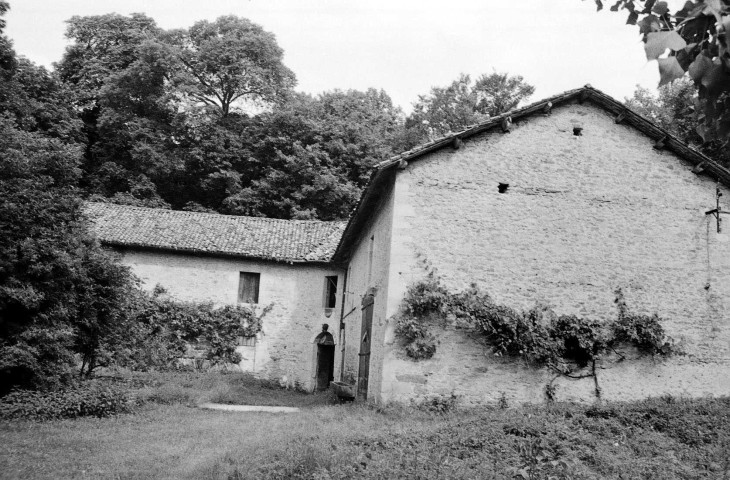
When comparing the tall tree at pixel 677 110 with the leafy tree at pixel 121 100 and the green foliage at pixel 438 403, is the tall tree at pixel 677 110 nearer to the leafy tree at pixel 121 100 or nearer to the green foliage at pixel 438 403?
the green foliage at pixel 438 403

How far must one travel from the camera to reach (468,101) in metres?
35.2

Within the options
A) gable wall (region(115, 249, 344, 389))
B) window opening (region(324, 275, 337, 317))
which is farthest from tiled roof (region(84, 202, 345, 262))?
window opening (region(324, 275, 337, 317))

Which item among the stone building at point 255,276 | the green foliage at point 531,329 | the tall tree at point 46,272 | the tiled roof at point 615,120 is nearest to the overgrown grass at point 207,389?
the stone building at point 255,276

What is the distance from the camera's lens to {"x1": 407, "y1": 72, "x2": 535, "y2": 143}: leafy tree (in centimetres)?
3475

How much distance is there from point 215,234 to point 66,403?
12755 mm

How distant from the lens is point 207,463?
28.8ft

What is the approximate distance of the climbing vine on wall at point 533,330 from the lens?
12.9 m

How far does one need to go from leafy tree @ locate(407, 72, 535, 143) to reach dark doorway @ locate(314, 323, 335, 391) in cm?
1500

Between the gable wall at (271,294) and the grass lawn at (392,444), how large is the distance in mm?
10399

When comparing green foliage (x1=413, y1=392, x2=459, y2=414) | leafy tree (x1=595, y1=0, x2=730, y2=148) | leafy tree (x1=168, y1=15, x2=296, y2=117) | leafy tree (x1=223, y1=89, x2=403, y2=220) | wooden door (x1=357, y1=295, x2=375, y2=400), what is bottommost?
green foliage (x1=413, y1=392, x2=459, y2=414)

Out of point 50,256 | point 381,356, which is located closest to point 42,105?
point 50,256

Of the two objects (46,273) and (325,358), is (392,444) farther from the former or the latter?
(325,358)

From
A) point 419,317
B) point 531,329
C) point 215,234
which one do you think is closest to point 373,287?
point 419,317

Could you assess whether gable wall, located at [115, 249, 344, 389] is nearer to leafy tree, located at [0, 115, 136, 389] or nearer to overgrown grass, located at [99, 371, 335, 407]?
overgrown grass, located at [99, 371, 335, 407]
